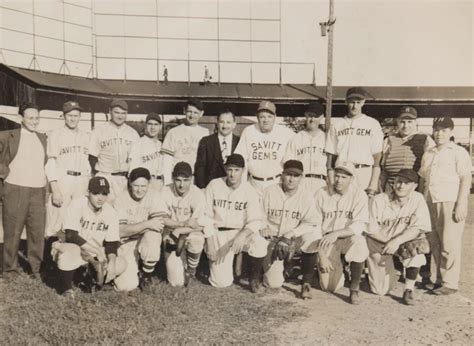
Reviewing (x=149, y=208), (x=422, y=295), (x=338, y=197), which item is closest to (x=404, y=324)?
(x=422, y=295)

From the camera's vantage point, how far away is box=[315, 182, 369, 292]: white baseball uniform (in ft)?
14.7

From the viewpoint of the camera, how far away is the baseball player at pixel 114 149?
535 centimetres

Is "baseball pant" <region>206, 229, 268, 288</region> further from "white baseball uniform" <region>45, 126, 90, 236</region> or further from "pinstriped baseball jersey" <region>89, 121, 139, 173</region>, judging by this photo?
"white baseball uniform" <region>45, 126, 90, 236</region>

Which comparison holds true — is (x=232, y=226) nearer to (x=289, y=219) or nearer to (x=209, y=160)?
(x=289, y=219)

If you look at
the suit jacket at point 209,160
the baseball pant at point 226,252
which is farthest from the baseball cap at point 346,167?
the suit jacket at point 209,160

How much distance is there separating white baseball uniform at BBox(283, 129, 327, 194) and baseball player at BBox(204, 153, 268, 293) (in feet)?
2.29

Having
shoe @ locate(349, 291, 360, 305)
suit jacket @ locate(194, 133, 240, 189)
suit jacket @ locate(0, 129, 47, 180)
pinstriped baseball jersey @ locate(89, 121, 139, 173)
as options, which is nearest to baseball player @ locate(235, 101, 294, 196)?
suit jacket @ locate(194, 133, 240, 189)

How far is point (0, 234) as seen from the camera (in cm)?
760

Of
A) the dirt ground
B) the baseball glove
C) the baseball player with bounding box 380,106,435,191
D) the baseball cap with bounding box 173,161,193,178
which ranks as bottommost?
the dirt ground

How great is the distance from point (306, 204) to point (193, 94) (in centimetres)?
1109

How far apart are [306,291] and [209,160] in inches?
77.8

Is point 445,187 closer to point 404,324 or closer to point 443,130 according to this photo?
point 443,130

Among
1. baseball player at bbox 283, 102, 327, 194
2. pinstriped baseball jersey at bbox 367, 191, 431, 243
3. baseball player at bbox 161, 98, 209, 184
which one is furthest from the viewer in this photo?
baseball player at bbox 161, 98, 209, 184

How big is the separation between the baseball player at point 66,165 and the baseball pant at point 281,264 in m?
2.27
